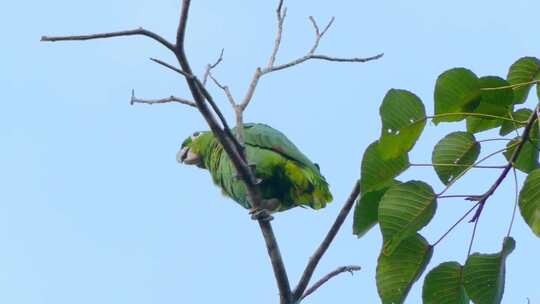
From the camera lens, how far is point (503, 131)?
191cm

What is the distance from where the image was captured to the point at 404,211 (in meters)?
1.70

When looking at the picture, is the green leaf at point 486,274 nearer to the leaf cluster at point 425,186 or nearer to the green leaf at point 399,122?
the leaf cluster at point 425,186

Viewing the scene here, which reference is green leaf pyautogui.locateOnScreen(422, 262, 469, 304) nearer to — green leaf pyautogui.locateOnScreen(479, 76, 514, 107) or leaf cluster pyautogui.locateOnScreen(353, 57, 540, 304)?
leaf cluster pyautogui.locateOnScreen(353, 57, 540, 304)

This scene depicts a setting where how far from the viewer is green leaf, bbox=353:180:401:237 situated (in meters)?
1.84

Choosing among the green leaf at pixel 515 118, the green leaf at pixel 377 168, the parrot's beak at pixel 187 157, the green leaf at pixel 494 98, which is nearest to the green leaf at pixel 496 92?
the green leaf at pixel 494 98

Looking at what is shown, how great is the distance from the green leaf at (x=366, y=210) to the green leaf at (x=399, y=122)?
0.11 meters

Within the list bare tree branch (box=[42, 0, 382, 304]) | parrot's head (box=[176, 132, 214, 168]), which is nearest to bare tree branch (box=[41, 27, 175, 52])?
bare tree branch (box=[42, 0, 382, 304])

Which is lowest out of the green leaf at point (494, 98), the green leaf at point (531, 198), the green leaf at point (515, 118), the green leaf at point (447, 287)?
the green leaf at point (447, 287)

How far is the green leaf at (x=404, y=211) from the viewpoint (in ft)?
5.57

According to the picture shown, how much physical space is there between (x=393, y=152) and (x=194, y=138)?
472cm

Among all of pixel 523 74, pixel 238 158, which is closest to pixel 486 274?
pixel 523 74

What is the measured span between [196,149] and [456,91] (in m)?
4.46

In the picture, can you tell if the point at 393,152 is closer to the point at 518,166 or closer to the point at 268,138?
the point at 518,166

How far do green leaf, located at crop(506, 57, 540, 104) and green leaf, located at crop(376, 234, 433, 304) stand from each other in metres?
0.37
